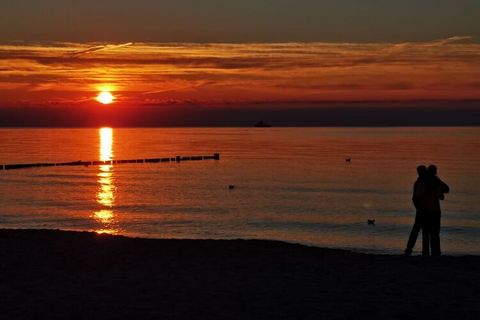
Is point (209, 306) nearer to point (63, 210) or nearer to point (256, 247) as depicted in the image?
point (256, 247)

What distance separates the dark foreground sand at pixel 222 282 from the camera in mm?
10383

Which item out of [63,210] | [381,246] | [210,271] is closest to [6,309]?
[210,271]

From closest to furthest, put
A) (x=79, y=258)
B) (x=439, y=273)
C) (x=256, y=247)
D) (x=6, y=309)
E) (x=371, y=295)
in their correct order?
(x=6, y=309) → (x=371, y=295) → (x=439, y=273) → (x=79, y=258) → (x=256, y=247)

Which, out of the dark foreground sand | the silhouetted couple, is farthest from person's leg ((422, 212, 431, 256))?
the dark foreground sand

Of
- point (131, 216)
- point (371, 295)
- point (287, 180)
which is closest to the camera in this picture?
point (371, 295)

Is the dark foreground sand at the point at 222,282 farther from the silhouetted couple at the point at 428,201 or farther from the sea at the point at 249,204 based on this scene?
the sea at the point at 249,204

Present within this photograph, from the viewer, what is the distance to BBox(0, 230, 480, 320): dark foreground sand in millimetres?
10383

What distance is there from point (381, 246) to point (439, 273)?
43.4ft

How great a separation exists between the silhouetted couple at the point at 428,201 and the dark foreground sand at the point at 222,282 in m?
1.57

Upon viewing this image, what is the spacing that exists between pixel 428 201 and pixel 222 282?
6.34 m

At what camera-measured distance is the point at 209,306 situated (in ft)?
34.8

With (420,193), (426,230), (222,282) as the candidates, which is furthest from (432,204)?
(222,282)

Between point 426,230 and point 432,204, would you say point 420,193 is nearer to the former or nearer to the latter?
point 432,204

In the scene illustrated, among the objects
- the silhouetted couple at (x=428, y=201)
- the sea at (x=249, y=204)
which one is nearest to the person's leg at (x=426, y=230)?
the silhouetted couple at (x=428, y=201)
